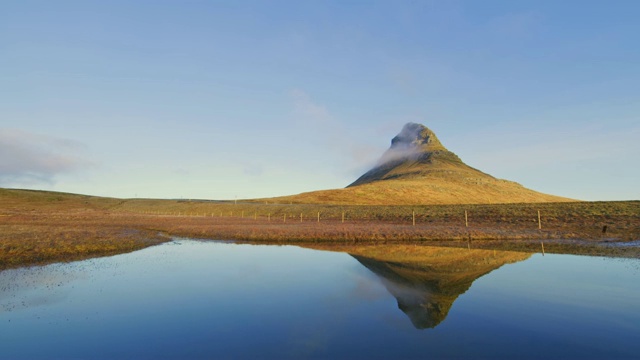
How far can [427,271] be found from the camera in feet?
78.5

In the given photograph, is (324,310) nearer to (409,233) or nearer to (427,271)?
(427,271)

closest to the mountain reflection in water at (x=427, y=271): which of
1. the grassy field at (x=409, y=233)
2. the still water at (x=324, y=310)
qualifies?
the still water at (x=324, y=310)

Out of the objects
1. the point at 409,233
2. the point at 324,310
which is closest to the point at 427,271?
the point at 324,310

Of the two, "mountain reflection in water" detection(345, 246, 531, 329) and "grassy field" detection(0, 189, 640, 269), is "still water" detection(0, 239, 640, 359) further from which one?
"grassy field" detection(0, 189, 640, 269)

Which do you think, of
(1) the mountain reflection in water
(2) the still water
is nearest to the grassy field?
(1) the mountain reflection in water

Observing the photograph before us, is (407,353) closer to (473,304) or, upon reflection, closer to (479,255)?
(473,304)

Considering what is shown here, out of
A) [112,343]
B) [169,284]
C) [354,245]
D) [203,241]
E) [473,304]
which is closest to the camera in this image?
[112,343]

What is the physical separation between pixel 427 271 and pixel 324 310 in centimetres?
1059

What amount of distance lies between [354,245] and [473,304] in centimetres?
2404

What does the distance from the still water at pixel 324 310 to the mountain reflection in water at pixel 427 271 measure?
125 mm

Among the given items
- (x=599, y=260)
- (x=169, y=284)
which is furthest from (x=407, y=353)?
(x=599, y=260)

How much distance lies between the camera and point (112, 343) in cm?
1217

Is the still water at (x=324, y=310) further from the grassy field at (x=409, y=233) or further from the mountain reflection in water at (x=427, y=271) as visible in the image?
the grassy field at (x=409, y=233)

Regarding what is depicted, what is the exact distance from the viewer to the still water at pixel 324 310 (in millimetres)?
11680
